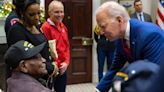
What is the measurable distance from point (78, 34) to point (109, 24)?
13.6 ft

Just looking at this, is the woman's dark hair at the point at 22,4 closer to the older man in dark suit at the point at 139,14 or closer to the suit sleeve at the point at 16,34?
the suit sleeve at the point at 16,34

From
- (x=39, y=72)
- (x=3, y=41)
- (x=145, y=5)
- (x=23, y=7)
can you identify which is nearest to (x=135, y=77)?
(x=39, y=72)

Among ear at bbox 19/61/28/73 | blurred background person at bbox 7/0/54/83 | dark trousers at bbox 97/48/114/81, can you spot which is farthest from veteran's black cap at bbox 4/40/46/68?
dark trousers at bbox 97/48/114/81

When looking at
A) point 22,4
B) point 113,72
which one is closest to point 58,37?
point 22,4

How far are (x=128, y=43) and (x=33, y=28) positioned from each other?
0.95m

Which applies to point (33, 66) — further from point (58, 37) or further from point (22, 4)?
point (58, 37)

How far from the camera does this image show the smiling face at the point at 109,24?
189 cm

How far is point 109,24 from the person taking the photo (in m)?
1.89

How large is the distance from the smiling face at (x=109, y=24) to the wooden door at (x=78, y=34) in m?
4.06

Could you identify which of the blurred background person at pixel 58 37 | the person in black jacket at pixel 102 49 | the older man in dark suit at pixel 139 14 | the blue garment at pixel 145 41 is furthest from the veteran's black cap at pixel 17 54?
the older man in dark suit at pixel 139 14

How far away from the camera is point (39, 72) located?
74.9 inches

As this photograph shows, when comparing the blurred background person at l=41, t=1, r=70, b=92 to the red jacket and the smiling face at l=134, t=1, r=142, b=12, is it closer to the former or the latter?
the red jacket

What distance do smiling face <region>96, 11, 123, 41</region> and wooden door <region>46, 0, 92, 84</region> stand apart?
4062 millimetres

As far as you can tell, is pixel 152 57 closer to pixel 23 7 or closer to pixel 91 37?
pixel 23 7
